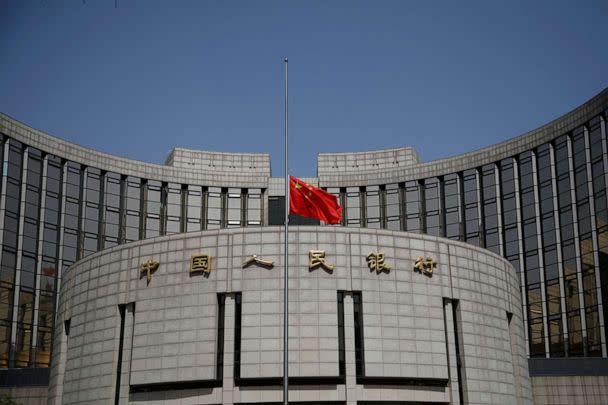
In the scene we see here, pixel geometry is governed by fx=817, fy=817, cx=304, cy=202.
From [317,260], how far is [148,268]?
9985 millimetres

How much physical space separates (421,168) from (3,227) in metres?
40.1

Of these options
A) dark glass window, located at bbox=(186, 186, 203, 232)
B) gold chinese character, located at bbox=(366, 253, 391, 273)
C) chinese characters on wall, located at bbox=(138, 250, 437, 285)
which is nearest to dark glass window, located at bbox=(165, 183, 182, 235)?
dark glass window, located at bbox=(186, 186, 203, 232)

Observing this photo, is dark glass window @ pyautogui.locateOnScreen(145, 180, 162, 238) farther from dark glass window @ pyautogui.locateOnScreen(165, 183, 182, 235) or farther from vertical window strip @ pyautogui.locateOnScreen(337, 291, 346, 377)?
vertical window strip @ pyautogui.locateOnScreen(337, 291, 346, 377)

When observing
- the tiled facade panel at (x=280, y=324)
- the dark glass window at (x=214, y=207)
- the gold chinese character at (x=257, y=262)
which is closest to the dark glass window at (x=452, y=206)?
the dark glass window at (x=214, y=207)

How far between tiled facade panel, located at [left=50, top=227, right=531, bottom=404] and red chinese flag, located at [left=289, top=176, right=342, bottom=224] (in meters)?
1.45

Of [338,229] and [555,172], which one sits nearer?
[338,229]

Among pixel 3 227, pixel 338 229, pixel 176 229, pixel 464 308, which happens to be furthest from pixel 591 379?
pixel 3 227

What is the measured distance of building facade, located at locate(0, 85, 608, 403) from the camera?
70.4 m

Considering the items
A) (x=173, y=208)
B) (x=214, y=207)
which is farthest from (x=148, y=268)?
(x=214, y=207)

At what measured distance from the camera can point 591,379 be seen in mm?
60188

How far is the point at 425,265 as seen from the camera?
4831 cm

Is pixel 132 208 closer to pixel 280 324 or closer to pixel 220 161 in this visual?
pixel 220 161

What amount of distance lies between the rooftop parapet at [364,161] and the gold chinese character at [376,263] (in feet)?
125

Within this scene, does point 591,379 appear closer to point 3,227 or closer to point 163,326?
point 163,326
